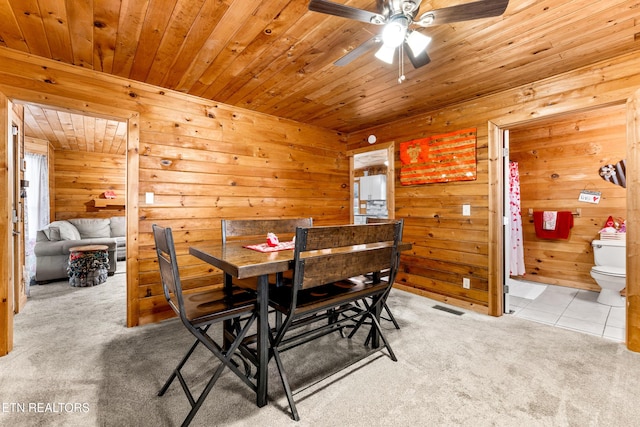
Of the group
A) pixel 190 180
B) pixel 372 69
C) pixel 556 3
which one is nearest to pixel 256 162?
pixel 190 180

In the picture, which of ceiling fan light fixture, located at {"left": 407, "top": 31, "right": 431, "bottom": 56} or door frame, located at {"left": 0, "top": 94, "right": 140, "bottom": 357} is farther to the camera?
door frame, located at {"left": 0, "top": 94, "right": 140, "bottom": 357}

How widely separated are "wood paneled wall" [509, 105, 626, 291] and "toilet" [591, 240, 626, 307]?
0.32 metres

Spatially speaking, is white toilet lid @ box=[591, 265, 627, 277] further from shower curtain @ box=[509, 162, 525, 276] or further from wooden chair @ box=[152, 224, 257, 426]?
wooden chair @ box=[152, 224, 257, 426]

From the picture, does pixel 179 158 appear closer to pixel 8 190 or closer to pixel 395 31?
pixel 8 190

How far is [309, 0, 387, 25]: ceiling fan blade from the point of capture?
1.30 metres

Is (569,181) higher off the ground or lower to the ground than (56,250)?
higher

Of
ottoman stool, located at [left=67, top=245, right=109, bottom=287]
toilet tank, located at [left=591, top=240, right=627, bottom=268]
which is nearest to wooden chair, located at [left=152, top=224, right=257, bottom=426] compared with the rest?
ottoman stool, located at [left=67, top=245, right=109, bottom=287]

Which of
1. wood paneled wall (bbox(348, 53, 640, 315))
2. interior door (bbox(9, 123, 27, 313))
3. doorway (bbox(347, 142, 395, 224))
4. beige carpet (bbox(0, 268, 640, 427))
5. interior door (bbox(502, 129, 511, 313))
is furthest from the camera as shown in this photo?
doorway (bbox(347, 142, 395, 224))

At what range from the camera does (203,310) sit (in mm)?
1527

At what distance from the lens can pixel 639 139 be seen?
211 cm

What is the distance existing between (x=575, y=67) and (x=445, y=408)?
2.73 metres

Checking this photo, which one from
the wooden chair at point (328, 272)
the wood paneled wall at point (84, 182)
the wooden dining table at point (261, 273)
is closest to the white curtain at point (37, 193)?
the wood paneled wall at point (84, 182)

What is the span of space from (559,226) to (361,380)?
12.2ft

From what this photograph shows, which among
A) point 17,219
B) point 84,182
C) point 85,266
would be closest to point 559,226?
point 17,219
